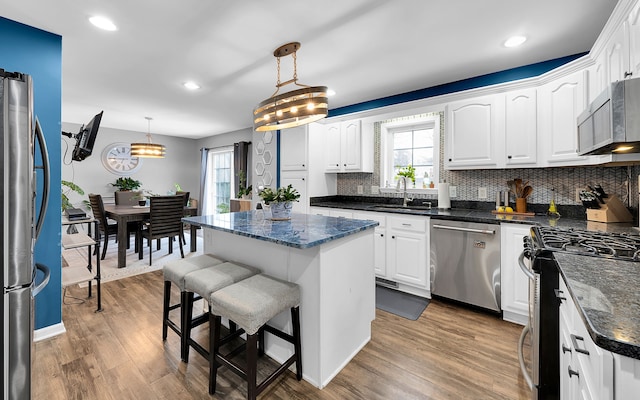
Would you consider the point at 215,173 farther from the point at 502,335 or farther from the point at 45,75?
the point at 502,335

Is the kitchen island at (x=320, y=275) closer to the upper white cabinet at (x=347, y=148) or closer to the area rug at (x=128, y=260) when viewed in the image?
the upper white cabinet at (x=347, y=148)

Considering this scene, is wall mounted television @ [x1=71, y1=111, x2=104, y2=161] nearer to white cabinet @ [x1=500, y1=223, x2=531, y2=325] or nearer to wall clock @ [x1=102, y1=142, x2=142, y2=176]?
white cabinet @ [x1=500, y1=223, x2=531, y2=325]

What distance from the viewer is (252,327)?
1434mm

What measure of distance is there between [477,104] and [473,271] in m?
1.70

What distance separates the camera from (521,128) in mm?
2674

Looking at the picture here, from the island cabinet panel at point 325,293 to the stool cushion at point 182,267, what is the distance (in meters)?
0.20

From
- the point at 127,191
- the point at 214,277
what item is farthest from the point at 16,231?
the point at 127,191

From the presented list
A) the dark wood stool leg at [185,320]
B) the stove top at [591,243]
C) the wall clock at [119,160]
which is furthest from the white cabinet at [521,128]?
the wall clock at [119,160]

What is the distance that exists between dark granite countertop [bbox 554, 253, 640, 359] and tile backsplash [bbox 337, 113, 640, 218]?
1.77 metres

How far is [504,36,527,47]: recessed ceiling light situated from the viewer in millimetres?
2311

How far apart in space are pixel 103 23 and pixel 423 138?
136 inches

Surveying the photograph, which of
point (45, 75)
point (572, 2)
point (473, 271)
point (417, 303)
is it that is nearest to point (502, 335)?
point (473, 271)

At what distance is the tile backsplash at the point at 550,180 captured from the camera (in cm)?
233

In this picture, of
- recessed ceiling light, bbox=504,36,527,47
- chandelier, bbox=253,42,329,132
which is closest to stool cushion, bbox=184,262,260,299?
chandelier, bbox=253,42,329,132
